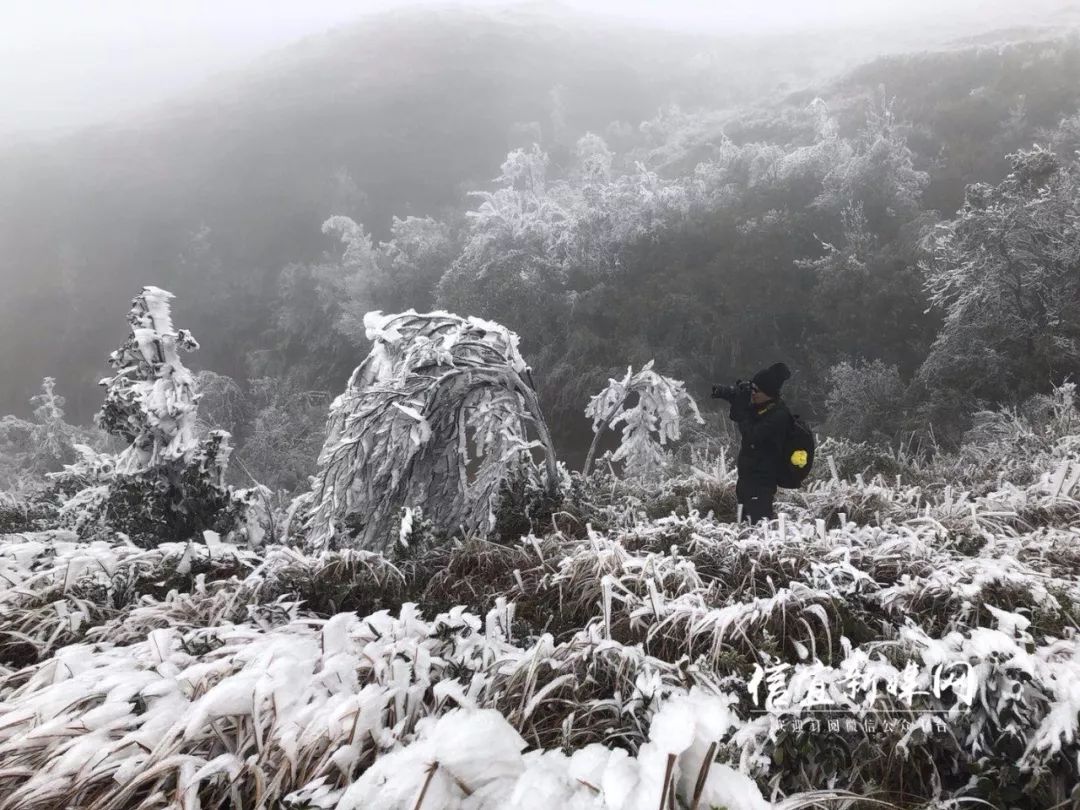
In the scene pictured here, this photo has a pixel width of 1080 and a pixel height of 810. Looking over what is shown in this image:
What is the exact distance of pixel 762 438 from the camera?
3.82 meters

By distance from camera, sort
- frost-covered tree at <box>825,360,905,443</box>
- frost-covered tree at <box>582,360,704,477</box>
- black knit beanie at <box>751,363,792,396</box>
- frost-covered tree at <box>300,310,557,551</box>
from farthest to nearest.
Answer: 1. frost-covered tree at <box>825,360,905,443</box>
2. frost-covered tree at <box>582,360,704,477</box>
3. frost-covered tree at <box>300,310,557,551</box>
4. black knit beanie at <box>751,363,792,396</box>

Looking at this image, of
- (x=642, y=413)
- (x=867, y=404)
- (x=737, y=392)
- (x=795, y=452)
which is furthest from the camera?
(x=867, y=404)

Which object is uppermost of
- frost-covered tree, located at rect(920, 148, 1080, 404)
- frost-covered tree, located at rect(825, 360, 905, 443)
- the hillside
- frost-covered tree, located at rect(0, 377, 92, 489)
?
the hillside

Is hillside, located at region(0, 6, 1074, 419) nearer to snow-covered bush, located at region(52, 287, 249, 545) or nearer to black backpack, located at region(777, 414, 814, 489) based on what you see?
snow-covered bush, located at region(52, 287, 249, 545)

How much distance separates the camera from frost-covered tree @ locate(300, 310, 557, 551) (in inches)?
154

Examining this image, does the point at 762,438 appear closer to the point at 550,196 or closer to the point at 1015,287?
the point at 1015,287

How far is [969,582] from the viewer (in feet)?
7.70

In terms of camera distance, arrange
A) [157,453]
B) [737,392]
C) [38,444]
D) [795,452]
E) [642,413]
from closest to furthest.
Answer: [795,452] < [737,392] < [157,453] < [642,413] < [38,444]

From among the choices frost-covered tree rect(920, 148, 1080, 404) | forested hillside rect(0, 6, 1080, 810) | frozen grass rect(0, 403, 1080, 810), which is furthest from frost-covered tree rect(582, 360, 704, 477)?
frost-covered tree rect(920, 148, 1080, 404)

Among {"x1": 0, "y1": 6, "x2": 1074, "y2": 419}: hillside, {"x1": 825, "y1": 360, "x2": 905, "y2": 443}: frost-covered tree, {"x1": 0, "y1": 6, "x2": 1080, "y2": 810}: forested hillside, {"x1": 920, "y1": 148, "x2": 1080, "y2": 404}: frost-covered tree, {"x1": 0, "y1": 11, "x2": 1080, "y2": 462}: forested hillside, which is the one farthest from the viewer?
{"x1": 0, "y1": 6, "x2": 1074, "y2": 419}: hillside

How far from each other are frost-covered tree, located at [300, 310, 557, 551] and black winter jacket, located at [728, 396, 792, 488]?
1.53m

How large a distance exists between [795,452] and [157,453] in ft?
15.8

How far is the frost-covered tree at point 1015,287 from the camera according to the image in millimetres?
8945

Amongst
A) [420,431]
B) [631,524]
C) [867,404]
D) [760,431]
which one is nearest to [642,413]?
[631,524]
